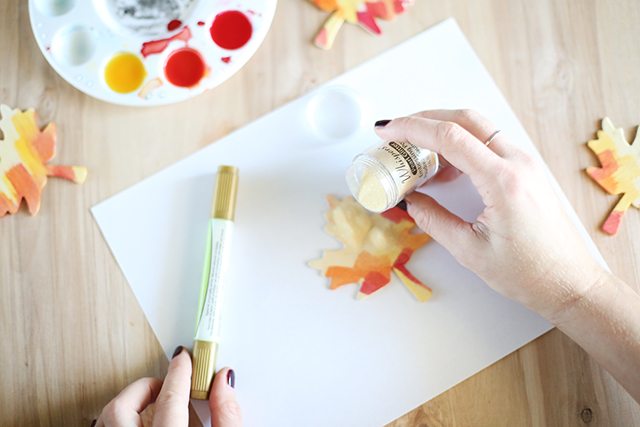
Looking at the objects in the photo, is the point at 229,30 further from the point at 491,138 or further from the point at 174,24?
the point at 491,138

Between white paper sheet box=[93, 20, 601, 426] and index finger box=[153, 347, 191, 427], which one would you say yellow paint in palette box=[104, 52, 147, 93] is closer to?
white paper sheet box=[93, 20, 601, 426]

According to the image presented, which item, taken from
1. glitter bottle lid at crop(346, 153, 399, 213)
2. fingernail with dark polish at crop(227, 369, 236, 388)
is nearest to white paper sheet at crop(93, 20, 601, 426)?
fingernail with dark polish at crop(227, 369, 236, 388)

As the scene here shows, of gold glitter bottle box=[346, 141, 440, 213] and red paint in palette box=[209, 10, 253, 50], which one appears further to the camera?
red paint in palette box=[209, 10, 253, 50]

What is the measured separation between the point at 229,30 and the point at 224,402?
1.62 ft

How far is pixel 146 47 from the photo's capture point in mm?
838

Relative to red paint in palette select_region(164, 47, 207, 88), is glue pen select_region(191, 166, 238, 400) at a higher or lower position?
lower

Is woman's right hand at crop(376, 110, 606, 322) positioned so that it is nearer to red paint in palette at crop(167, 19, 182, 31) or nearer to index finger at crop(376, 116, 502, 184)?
index finger at crop(376, 116, 502, 184)

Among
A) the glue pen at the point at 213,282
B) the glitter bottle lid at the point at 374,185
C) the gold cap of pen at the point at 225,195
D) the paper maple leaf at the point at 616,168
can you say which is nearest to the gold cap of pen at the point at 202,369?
the glue pen at the point at 213,282

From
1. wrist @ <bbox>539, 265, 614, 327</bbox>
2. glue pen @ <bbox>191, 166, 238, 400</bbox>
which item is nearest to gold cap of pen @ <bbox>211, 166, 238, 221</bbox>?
glue pen @ <bbox>191, 166, 238, 400</bbox>

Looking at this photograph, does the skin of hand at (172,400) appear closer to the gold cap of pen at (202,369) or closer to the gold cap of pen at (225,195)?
the gold cap of pen at (202,369)

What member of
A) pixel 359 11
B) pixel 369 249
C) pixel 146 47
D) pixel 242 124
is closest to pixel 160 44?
pixel 146 47

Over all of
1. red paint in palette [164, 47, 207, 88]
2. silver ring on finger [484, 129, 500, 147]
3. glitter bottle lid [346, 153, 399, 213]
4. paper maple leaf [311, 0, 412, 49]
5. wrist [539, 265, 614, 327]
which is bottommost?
wrist [539, 265, 614, 327]

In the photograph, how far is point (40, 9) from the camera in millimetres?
840

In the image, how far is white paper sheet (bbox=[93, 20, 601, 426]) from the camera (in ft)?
2.64
